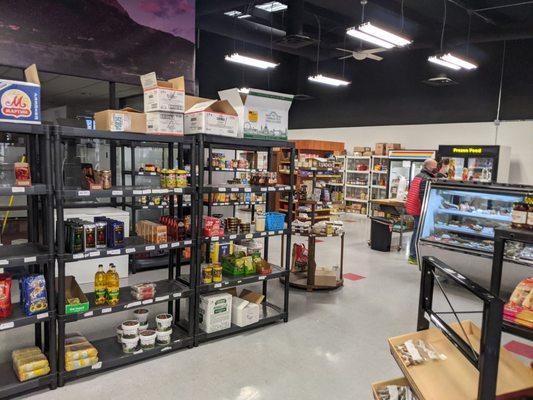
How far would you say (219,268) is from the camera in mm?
4102

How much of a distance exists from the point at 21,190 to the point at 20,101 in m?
0.64

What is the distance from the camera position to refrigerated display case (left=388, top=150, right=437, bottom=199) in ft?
36.9

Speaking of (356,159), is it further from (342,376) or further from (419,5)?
(342,376)

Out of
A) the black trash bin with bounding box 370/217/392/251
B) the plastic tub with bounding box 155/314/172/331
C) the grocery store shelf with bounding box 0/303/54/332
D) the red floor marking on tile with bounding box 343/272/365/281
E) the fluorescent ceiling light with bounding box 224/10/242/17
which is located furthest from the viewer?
the fluorescent ceiling light with bounding box 224/10/242/17

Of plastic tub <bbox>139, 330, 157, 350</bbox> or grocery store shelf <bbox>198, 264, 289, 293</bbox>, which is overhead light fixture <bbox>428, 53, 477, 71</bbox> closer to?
grocery store shelf <bbox>198, 264, 289, 293</bbox>

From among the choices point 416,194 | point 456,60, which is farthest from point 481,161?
point 416,194

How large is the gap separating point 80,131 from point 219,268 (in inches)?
73.5

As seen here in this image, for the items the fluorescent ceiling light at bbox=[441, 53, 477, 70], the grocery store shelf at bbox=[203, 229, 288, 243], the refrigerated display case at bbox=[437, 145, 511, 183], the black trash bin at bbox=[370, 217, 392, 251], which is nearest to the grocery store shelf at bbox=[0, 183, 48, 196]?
the grocery store shelf at bbox=[203, 229, 288, 243]

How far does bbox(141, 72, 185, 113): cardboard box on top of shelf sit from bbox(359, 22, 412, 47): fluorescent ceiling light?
4.10 metres

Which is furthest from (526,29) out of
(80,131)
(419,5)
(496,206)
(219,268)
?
(80,131)

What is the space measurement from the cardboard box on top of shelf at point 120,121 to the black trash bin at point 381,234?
5.70m

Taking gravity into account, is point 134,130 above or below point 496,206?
above

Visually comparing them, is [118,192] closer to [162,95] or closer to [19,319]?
[162,95]

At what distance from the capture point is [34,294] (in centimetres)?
→ 306
